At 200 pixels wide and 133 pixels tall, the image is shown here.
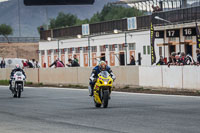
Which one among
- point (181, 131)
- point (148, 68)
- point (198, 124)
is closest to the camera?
point (181, 131)

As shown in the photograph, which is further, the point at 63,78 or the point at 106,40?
the point at 106,40

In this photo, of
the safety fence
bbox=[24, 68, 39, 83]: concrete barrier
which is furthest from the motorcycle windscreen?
bbox=[24, 68, 39, 83]: concrete barrier

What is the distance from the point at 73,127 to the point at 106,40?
189 ft

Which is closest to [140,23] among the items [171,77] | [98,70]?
[171,77]

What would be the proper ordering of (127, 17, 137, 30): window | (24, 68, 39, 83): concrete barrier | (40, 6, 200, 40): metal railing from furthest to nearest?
1. (127, 17, 137, 30): window
2. (40, 6, 200, 40): metal railing
3. (24, 68, 39, 83): concrete barrier

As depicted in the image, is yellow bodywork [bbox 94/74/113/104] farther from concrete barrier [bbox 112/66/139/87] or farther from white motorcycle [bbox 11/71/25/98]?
concrete barrier [bbox 112/66/139/87]

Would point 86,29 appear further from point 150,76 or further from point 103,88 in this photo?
point 103,88

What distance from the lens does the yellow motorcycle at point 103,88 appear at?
1800cm

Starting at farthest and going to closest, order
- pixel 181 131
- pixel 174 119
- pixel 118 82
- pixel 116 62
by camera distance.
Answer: pixel 116 62, pixel 118 82, pixel 174 119, pixel 181 131

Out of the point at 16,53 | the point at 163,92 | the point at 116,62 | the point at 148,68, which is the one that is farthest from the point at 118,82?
the point at 16,53

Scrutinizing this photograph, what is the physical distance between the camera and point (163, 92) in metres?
27.2

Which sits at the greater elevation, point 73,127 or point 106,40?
point 106,40

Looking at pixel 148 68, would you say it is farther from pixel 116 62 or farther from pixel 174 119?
pixel 116 62

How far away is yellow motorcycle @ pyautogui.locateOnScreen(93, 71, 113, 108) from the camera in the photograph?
18000 mm
